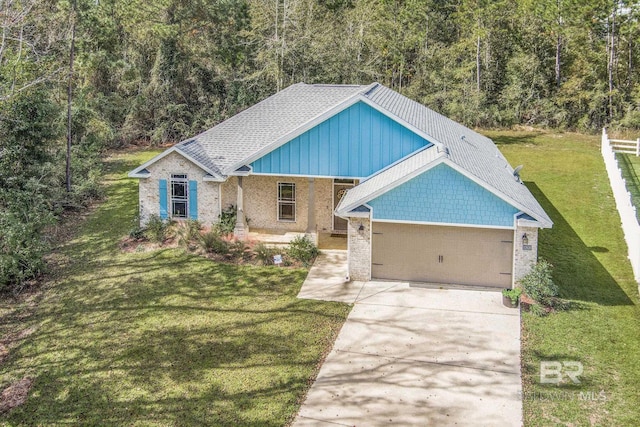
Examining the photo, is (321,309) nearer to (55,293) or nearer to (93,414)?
(93,414)

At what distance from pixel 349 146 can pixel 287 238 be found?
13.3ft

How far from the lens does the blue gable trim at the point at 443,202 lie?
15578mm

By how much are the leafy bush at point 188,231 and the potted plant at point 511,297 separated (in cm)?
1004

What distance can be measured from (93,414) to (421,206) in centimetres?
978

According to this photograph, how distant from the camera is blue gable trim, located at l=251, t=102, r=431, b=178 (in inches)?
718

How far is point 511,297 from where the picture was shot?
1479 centimetres

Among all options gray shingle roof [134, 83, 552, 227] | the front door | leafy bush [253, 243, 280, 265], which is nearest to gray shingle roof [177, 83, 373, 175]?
gray shingle roof [134, 83, 552, 227]

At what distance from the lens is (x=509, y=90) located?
41.9 m

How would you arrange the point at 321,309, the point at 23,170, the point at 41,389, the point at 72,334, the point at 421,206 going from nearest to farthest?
the point at 41,389 < the point at 72,334 < the point at 321,309 < the point at 421,206 < the point at 23,170

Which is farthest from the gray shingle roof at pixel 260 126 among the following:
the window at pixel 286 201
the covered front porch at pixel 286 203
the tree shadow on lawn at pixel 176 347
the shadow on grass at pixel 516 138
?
the shadow on grass at pixel 516 138

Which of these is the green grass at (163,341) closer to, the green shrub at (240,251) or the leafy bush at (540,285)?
the green shrub at (240,251)

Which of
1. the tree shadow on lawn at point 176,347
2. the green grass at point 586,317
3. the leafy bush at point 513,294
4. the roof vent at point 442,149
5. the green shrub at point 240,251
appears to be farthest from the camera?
the green shrub at point 240,251

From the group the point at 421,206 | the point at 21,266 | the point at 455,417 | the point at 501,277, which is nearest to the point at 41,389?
the point at 21,266

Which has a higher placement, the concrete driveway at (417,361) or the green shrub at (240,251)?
the green shrub at (240,251)
